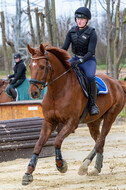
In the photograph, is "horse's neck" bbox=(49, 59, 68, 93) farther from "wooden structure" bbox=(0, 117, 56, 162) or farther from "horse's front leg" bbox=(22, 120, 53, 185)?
Result: "wooden structure" bbox=(0, 117, 56, 162)

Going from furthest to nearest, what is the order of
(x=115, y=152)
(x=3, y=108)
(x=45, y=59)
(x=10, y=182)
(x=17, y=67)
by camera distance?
(x=17, y=67) < (x=3, y=108) < (x=115, y=152) < (x=10, y=182) < (x=45, y=59)

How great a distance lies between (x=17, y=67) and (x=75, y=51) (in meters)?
7.08

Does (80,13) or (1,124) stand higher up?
(80,13)

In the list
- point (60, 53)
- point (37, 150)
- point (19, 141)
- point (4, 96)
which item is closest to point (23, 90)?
point (4, 96)

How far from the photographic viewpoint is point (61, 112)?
4805 millimetres

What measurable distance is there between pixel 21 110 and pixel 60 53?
5.70 metres

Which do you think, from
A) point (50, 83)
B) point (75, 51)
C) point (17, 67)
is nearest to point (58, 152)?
point (50, 83)

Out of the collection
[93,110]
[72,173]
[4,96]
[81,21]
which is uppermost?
[81,21]

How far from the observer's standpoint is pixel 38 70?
4.48 meters

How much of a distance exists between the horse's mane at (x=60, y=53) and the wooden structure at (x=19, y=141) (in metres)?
2.59

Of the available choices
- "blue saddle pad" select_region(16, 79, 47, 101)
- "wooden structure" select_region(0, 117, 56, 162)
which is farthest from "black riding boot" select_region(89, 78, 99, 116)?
"blue saddle pad" select_region(16, 79, 47, 101)

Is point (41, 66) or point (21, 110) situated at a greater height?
point (41, 66)

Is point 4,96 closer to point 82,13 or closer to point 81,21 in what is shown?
point 81,21

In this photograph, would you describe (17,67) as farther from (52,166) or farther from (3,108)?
(52,166)
